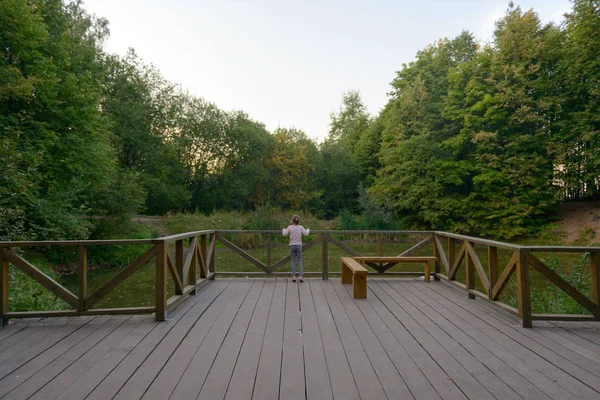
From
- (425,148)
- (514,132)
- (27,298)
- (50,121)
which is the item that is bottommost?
(27,298)

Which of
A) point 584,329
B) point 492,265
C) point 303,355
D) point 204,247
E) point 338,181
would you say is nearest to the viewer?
point 303,355

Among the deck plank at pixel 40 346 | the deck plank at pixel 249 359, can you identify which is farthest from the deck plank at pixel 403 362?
the deck plank at pixel 40 346

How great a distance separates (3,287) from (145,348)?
2.12 metres

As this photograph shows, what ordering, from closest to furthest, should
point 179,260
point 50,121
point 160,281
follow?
1. point 160,281
2. point 179,260
3. point 50,121

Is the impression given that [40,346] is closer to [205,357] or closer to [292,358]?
[205,357]

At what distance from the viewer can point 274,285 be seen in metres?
6.70

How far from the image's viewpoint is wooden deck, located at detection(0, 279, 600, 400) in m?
2.59

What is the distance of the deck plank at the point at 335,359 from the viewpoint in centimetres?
257

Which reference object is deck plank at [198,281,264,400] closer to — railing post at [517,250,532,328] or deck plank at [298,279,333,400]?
deck plank at [298,279,333,400]

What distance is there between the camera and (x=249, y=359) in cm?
315

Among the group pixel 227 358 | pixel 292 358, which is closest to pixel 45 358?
pixel 227 358

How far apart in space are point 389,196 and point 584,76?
37.8 feet

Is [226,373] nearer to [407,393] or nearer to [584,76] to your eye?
[407,393]

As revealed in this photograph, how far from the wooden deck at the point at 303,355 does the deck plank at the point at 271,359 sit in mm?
12
